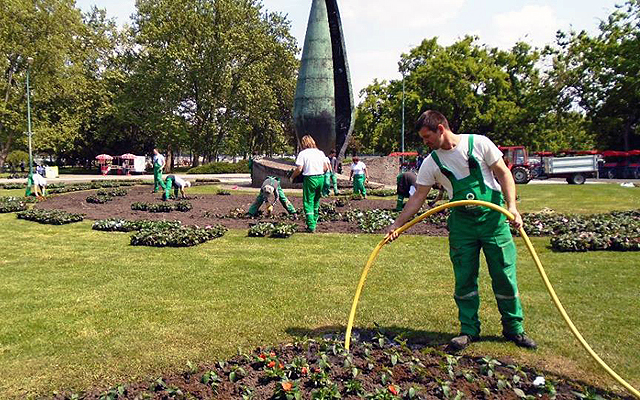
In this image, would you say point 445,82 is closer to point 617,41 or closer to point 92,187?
point 617,41

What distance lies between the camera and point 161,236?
9414 mm

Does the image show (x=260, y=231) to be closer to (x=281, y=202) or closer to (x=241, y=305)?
(x=281, y=202)

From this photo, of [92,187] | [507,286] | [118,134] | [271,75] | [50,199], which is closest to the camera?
[507,286]

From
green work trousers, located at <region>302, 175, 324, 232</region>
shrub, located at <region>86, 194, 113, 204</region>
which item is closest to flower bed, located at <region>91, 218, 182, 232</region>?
green work trousers, located at <region>302, 175, 324, 232</region>

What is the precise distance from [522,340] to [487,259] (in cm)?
78

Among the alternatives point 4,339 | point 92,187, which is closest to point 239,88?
point 92,187

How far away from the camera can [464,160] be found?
4320mm

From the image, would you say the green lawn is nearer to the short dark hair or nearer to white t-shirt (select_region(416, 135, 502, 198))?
white t-shirt (select_region(416, 135, 502, 198))

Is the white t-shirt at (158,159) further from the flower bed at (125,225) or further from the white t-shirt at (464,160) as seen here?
the white t-shirt at (464,160)

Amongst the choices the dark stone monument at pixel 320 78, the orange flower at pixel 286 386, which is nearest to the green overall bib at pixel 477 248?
the orange flower at pixel 286 386

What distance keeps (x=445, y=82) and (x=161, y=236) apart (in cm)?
4058

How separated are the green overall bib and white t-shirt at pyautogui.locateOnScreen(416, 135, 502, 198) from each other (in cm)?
3

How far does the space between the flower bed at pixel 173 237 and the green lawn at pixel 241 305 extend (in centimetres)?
32

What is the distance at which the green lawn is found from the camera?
169 inches
